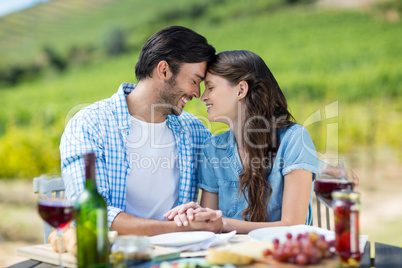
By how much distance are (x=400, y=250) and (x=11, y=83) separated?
391 inches

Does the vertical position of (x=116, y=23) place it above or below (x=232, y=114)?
above

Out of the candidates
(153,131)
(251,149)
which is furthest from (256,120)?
(153,131)

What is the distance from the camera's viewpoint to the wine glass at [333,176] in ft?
4.07

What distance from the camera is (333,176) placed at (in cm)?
124

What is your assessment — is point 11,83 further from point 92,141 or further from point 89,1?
point 92,141

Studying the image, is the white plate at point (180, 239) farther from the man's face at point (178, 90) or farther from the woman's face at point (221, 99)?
the man's face at point (178, 90)

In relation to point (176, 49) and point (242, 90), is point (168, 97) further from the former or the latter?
point (242, 90)

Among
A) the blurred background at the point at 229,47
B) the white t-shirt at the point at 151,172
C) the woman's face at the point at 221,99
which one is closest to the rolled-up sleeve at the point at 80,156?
the white t-shirt at the point at 151,172

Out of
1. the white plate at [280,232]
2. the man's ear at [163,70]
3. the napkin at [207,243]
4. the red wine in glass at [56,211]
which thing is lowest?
the napkin at [207,243]

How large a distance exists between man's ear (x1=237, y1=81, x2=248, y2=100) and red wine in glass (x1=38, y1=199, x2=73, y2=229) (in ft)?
3.89

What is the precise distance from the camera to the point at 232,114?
214cm

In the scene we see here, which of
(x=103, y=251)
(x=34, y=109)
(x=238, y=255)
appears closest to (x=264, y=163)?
(x=238, y=255)

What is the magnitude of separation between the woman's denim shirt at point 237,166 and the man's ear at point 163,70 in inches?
15.3

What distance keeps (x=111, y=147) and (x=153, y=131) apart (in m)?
0.30
